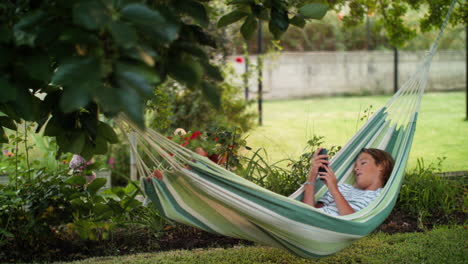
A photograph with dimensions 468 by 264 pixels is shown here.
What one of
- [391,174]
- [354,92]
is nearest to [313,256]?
[391,174]

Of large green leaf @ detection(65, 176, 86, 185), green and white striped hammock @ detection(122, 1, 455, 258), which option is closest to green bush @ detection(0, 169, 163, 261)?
large green leaf @ detection(65, 176, 86, 185)

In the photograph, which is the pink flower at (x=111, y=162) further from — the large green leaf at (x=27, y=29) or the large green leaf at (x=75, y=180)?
the large green leaf at (x=27, y=29)

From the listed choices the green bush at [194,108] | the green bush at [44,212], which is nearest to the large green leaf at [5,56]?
the green bush at [44,212]

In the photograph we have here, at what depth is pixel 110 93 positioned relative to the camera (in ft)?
2.51

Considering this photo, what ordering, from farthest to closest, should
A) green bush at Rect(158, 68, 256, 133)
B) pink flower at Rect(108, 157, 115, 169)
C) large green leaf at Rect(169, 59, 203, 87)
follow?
green bush at Rect(158, 68, 256, 133)
pink flower at Rect(108, 157, 115, 169)
large green leaf at Rect(169, 59, 203, 87)

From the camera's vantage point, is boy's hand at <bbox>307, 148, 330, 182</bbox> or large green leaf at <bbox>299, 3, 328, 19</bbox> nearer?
large green leaf at <bbox>299, 3, 328, 19</bbox>

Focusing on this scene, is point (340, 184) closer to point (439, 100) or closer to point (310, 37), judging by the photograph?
point (439, 100)

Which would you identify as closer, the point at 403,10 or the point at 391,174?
the point at 391,174

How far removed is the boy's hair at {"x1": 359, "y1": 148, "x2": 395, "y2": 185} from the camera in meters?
2.36

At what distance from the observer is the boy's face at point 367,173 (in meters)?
2.36

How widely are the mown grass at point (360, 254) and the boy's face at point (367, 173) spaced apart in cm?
32

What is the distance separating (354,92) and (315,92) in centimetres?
90

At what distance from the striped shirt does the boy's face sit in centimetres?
4

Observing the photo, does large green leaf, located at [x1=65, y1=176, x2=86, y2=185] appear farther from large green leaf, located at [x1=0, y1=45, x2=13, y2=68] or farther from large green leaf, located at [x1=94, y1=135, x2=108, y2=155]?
large green leaf, located at [x1=0, y1=45, x2=13, y2=68]
